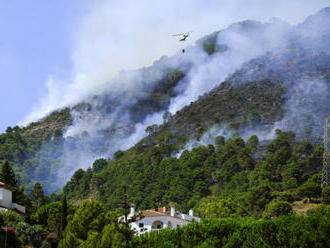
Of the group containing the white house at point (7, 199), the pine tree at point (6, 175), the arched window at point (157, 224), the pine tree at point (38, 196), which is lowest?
the arched window at point (157, 224)

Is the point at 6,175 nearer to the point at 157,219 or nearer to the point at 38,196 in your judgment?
the point at 157,219

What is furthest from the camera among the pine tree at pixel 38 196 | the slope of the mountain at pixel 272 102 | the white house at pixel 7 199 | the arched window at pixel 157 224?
the slope of the mountain at pixel 272 102

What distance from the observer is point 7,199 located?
64.4m

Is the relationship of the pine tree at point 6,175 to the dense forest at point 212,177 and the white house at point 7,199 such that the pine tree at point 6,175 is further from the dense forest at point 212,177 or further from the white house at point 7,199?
the white house at point 7,199

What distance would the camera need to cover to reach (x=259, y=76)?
192875mm

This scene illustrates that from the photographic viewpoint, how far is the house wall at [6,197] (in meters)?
63.5

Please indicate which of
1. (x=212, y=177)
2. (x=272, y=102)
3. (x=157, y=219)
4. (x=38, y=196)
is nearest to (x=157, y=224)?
(x=157, y=219)

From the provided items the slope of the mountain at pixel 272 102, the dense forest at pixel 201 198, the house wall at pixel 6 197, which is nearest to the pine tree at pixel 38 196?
the dense forest at pixel 201 198

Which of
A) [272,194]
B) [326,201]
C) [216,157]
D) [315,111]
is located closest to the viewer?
[326,201]

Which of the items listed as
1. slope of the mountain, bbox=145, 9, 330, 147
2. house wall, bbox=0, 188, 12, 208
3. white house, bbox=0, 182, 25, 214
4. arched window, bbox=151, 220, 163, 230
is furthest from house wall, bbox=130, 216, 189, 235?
slope of the mountain, bbox=145, 9, 330, 147

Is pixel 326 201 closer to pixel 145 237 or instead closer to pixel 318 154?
pixel 318 154

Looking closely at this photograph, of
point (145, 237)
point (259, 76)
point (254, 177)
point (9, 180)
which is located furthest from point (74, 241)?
point (259, 76)

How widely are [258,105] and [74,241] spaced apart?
122225 millimetres

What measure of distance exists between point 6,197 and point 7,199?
286 millimetres
